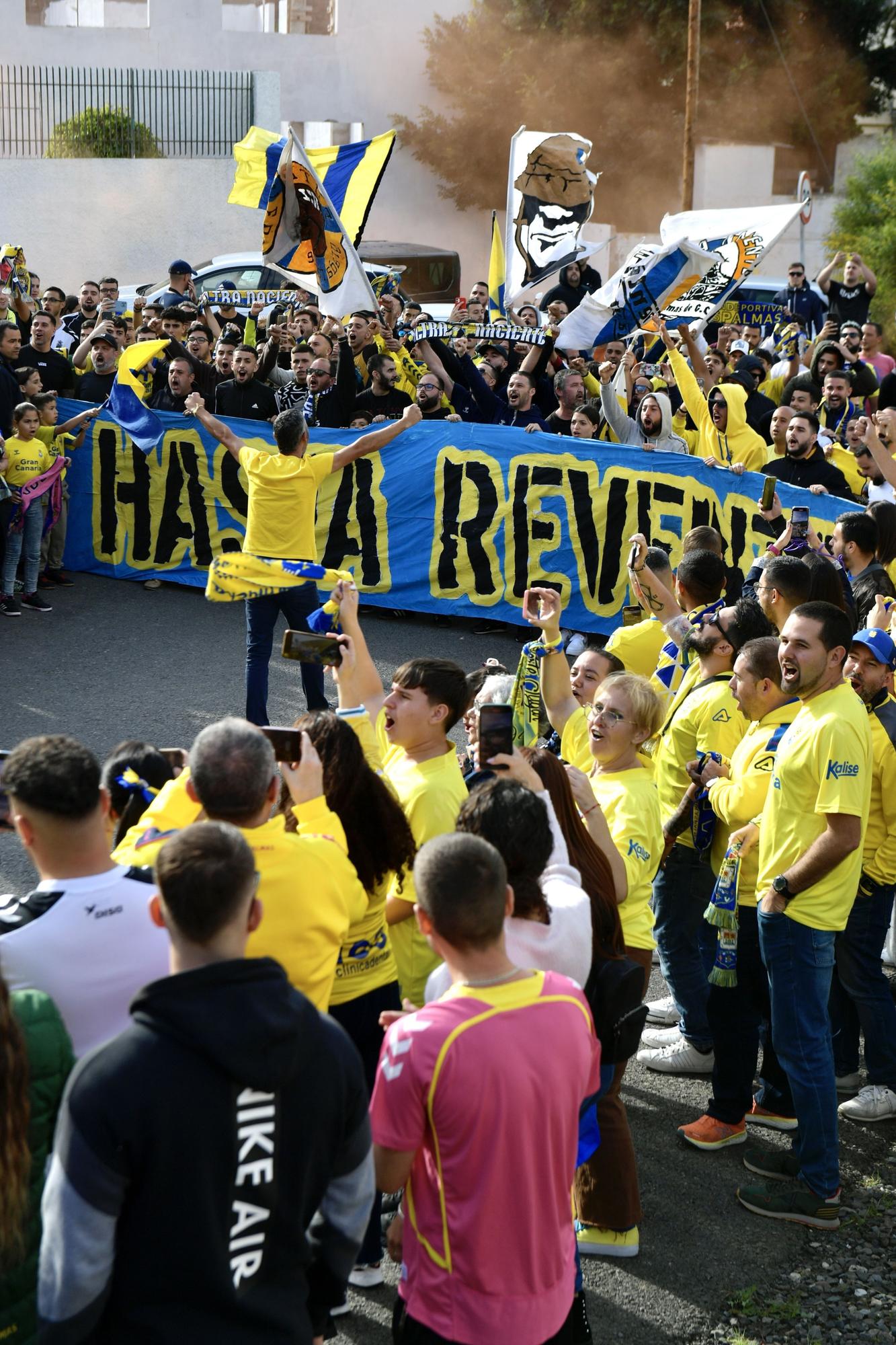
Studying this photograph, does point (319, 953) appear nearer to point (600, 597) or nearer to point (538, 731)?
point (538, 731)

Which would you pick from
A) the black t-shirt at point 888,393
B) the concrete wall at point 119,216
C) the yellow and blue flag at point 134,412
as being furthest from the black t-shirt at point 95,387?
the concrete wall at point 119,216

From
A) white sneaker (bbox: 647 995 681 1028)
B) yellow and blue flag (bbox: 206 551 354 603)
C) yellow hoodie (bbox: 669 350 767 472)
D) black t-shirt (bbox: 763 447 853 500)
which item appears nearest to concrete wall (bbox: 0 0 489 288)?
yellow hoodie (bbox: 669 350 767 472)

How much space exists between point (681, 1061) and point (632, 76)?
116 ft

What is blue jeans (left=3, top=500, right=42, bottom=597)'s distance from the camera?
11406 millimetres

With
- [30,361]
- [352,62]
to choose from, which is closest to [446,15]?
[352,62]

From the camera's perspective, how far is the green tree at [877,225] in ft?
96.8

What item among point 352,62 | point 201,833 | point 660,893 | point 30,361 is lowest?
point 660,893

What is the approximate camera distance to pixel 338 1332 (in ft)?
12.9

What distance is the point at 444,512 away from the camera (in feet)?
37.8

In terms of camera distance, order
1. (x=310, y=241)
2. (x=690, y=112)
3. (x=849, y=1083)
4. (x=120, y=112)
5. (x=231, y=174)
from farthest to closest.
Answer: (x=231, y=174)
(x=120, y=112)
(x=690, y=112)
(x=310, y=241)
(x=849, y=1083)

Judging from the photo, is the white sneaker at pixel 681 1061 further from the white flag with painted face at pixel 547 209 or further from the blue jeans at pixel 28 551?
the white flag with painted face at pixel 547 209

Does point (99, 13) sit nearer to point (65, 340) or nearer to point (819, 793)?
point (65, 340)

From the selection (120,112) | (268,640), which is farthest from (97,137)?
(268,640)

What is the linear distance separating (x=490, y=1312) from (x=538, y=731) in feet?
10.0
